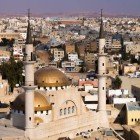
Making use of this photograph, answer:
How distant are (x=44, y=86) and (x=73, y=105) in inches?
Answer: 51.6

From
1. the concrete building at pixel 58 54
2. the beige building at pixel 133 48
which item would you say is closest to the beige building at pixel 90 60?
the concrete building at pixel 58 54

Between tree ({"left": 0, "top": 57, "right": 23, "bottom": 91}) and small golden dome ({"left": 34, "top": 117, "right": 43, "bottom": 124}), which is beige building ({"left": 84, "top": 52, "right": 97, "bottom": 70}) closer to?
tree ({"left": 0, "top": 57, "right": 23, "bottom": 91})

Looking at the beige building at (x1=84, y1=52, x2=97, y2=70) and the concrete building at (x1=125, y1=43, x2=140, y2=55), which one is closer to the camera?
the beige building at (x1=84, y1=52, x2=97, y2=70)

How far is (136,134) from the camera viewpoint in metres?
19.2

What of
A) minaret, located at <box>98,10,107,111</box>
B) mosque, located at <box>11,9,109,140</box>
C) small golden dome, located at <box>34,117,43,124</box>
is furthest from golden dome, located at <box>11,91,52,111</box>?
minaret, located at <box>98,10,107,111</box>

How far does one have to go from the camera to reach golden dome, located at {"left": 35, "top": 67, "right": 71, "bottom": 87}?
63.0 feet

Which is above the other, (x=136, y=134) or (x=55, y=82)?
(x=55, y=82)

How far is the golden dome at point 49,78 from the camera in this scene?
63.0 feet

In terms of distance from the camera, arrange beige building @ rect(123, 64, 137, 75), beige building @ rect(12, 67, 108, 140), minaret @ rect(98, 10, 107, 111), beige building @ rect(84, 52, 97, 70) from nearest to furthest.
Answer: beige building @ rect(12, 67, 108, 140), minaret @ rect(98, 10, 107, 111), beige building @ rect(123, 64, 137, 75), beige building @ rect(84, 52, 97, 70)

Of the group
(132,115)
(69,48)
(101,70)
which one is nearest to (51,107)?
(101,70)

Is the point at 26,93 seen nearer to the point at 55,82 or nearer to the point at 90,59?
the point at 55,82

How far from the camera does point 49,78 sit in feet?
63.1

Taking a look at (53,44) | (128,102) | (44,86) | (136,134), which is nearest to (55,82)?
(44,86)

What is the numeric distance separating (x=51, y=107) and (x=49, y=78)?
147 cm
